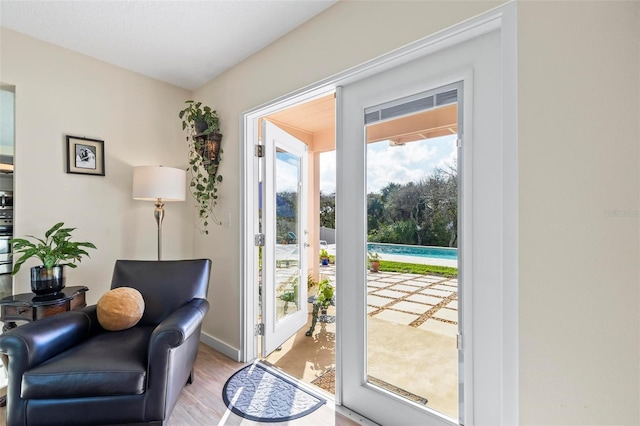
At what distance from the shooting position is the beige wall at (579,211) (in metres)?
0.94

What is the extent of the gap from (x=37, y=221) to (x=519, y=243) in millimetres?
3001

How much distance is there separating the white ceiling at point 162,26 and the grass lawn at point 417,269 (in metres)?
1.58

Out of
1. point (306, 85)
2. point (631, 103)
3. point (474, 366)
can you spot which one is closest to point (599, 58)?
point (631, 103)

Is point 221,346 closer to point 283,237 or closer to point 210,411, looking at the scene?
point 210,411

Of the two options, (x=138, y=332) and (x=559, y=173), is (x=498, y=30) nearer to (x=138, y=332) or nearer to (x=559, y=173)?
(x=559, y=173)

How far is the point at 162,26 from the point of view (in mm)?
1974

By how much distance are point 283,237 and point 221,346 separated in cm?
108

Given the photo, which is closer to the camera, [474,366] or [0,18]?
[474,366]

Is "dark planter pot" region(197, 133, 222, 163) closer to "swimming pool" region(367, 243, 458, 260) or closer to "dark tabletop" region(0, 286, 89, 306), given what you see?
"dark tabletop" region(0, 286, 89, 306)

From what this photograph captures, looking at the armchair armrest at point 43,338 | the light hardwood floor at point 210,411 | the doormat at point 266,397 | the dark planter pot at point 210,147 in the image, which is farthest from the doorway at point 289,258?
the armchair armrest at point 43,338

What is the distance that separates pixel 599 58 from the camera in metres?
0.98

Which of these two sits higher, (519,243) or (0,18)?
(0,18)

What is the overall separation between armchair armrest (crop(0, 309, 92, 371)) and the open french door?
120cm

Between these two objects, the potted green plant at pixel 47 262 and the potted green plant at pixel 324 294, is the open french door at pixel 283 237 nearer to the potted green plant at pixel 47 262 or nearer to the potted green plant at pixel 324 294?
the potted green plant at pixel 324 294
